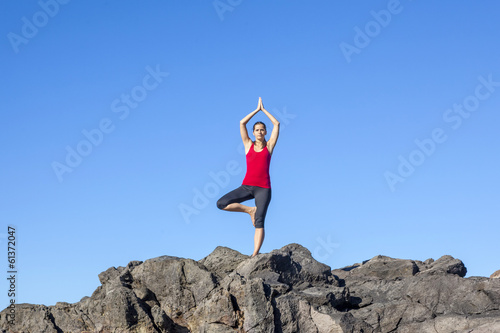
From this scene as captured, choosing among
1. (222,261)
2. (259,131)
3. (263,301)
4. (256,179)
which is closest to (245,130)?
(259,131)

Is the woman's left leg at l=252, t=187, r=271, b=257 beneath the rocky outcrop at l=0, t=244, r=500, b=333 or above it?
above

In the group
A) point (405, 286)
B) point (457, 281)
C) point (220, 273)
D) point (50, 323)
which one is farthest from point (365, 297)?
point (50, 323)

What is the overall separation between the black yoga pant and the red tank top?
17 cm

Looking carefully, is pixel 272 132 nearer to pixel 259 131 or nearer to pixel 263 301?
pixel 259 131

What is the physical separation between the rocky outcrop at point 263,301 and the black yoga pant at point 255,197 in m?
1.31

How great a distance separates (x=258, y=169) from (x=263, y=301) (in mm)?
5294

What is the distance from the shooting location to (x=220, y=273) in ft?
64.8

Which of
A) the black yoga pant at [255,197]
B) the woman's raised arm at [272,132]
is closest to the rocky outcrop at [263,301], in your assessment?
the black yoga pant at [255,197]

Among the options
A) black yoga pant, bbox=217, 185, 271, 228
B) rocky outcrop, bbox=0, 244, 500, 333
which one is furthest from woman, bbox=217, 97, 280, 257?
rocky outcrop, bbox=0, 244, 500, 333

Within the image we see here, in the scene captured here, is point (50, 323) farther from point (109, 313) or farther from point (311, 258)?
point (311, 258)

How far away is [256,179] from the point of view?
20.9 meters

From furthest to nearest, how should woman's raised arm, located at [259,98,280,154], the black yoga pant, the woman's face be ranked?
woman's raised arm, located at [259,98,280,154] < the woman's face < the black yoga pant

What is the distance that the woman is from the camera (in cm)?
2072

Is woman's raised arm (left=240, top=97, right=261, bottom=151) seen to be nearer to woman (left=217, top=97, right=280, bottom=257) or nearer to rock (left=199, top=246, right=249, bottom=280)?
woman (left=217, top=97, right=280, bottom=257)
